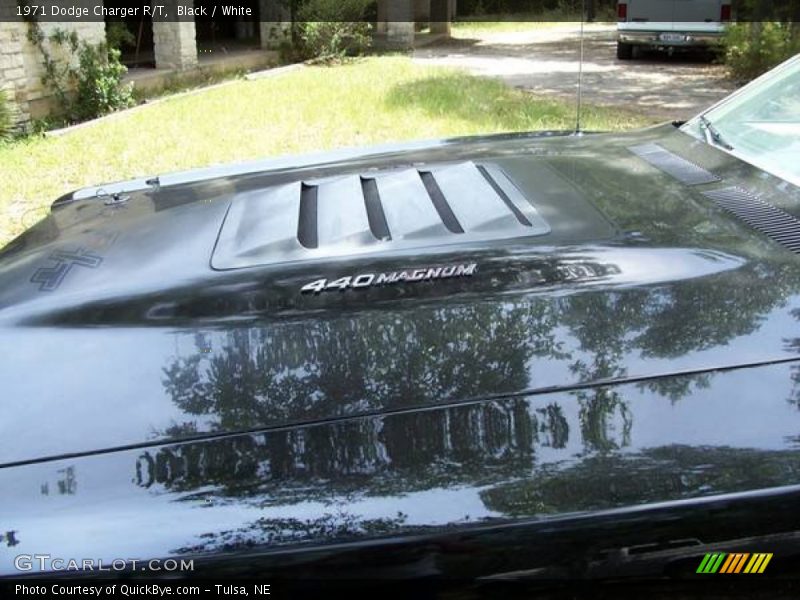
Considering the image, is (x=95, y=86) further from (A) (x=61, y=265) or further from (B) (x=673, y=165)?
(B) (x=673, y=165)

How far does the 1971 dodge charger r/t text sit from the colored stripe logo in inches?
0.7

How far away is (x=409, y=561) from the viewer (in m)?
1.14

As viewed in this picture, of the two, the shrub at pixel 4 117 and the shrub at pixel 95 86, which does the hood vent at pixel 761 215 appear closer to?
the shrub at pixel 4 117

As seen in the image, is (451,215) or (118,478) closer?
(118,478)

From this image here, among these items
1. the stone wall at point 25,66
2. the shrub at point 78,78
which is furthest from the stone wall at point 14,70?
the shrub at point 78,78

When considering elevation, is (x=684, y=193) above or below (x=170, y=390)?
above

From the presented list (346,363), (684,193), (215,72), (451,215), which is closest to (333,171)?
(451,215)

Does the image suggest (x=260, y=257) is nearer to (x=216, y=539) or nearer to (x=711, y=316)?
(x=216, y=539)

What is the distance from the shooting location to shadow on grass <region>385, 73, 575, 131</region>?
8.21m

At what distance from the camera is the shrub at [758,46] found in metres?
11.8

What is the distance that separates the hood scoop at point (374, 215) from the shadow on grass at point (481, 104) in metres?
5.69

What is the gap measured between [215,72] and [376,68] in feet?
8.75

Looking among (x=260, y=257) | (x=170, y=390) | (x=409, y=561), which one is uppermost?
(x=260, y=257)

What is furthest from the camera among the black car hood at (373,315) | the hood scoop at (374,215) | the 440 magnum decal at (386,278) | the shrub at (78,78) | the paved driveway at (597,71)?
the paved driveway at (597,71)
